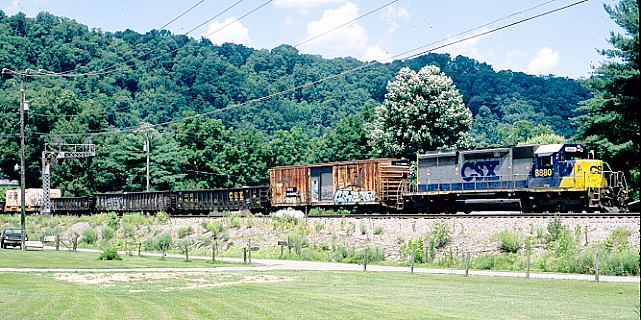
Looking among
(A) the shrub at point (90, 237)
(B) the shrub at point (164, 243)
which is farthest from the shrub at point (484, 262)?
(A) the shrub at point (90, 237)

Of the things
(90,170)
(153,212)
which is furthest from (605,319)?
(90,170)

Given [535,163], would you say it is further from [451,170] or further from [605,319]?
[605,319]

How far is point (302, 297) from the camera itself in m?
24.2

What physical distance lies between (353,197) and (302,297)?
32.4 meters

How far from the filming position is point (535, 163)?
4528 centimetres

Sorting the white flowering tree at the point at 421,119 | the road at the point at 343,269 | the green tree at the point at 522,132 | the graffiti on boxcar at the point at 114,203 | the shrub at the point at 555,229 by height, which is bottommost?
the road at the point at 343,269

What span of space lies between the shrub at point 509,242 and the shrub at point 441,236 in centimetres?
339

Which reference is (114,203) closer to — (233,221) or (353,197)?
(233,221)

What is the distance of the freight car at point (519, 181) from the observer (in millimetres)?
42844

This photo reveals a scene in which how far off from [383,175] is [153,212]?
28600 mm

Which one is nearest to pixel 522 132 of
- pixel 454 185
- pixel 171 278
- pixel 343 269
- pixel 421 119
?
pixel 421 119

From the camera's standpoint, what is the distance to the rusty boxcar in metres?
54.5

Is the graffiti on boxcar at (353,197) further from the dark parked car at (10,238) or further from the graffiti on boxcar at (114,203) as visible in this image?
the graffiti on boxcar at (114,203)

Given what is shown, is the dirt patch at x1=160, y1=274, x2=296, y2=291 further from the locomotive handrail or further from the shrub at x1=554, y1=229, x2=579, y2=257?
the locomotive handrail
